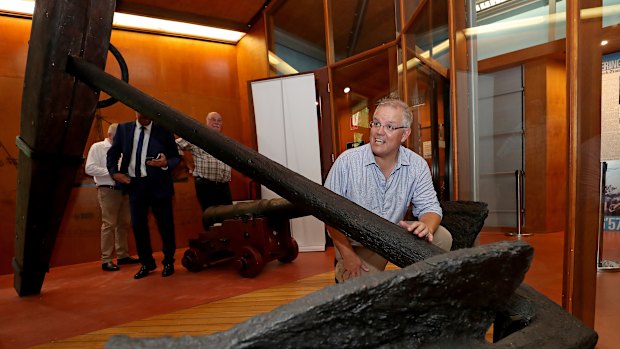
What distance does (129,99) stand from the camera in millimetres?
1548

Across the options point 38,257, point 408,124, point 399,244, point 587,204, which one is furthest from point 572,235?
point 38,257

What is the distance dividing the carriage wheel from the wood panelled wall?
6.94ft

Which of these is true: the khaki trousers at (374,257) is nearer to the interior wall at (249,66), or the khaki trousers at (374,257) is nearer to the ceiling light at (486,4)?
the ceiling light at (486,4)

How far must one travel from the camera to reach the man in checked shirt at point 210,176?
4.38 m

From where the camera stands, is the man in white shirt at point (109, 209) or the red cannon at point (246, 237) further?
the man in white shirt at point (109, 209)

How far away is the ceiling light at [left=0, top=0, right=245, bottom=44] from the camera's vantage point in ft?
15.1

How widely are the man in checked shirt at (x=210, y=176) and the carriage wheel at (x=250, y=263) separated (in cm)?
104

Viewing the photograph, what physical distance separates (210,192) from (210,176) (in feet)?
0.69

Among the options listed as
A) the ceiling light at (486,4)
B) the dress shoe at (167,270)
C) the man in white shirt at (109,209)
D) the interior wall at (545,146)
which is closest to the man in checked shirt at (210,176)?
the dress shoe at (167,270)

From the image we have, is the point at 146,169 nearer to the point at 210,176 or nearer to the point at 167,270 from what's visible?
the point at 210,176

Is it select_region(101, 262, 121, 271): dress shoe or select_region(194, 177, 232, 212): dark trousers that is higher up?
select_region(194, 177, 232, 212): dark trousers

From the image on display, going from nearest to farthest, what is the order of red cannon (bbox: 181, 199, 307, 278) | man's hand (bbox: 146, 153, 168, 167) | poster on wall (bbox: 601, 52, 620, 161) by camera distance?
1. poster on wall (bbox: 601, 52, 620, 161)
2. man's hand (bbox: 146, 153, 168, 167)
3. red cannon (bbox: 181, 199, 307, 278)

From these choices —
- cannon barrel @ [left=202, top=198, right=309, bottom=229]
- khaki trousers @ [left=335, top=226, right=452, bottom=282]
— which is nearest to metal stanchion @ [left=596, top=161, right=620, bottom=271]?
khaki trousers @ [left=335, top=226, right=452, bottom=282]

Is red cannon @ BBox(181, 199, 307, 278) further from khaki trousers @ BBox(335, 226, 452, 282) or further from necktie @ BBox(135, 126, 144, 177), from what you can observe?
khaki trousers @ BBox(335, 226, 452, 282)
